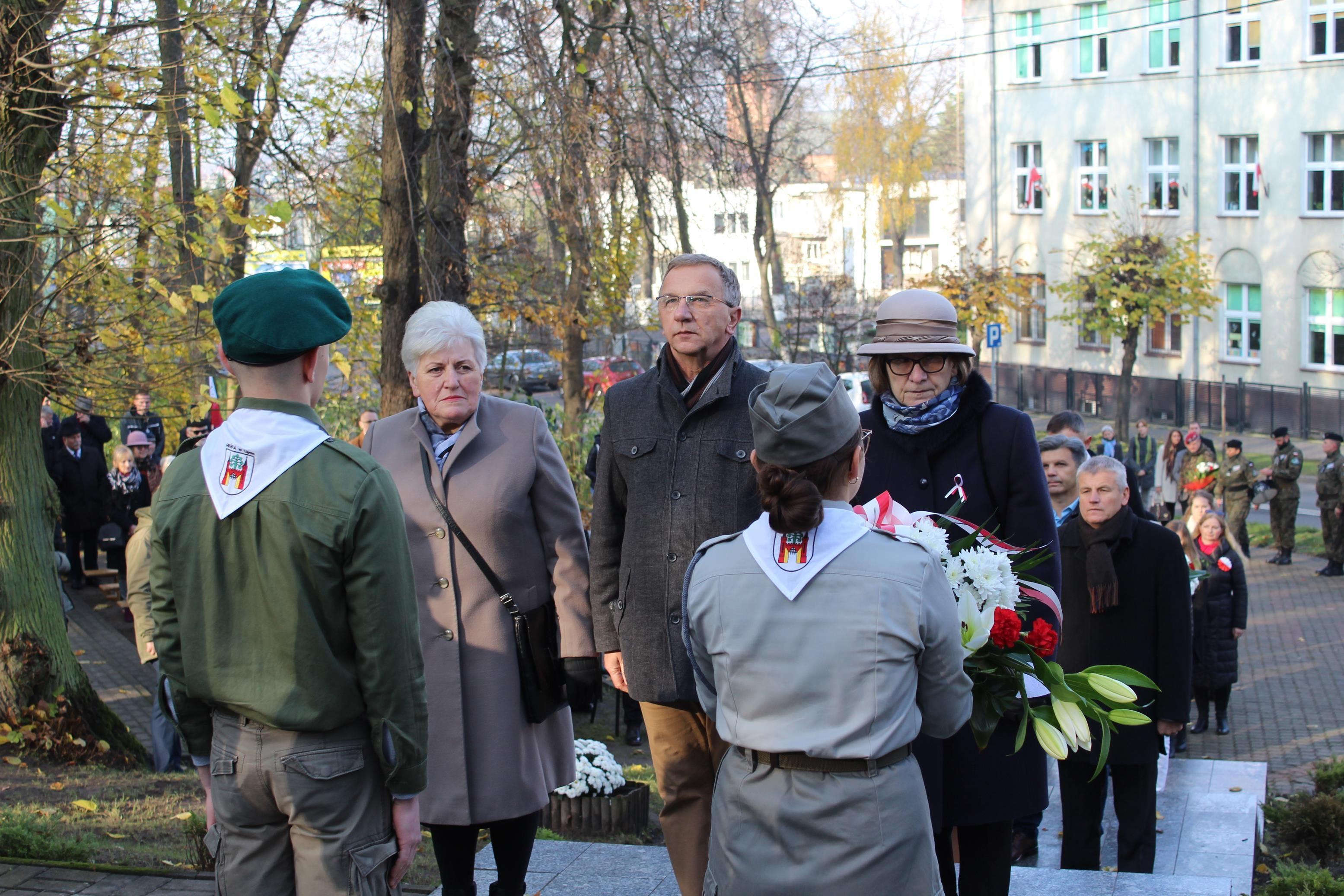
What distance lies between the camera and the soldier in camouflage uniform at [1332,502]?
1630 centimetres

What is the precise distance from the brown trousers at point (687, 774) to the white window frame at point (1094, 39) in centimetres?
3454

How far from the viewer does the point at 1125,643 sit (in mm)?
5332

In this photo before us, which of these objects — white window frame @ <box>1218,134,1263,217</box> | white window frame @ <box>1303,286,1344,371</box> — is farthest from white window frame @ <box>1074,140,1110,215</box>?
white window frame @ <box>1303,286,1344,371</box>

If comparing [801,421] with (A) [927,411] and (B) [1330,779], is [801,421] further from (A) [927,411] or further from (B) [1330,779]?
(B) [1330,779]

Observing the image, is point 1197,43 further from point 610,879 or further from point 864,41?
point 610,879

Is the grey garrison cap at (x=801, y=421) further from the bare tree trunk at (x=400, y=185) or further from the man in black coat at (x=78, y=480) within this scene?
the man in black coat at (x=78, y=480)

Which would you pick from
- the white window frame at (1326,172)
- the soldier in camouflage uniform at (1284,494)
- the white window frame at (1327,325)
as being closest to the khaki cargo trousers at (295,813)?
the soldier in camouflage uniform at (1284,494)

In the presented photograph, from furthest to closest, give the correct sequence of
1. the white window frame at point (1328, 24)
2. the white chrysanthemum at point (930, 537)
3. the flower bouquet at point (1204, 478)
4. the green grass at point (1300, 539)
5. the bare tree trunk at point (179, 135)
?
the white window frame at point (1328, 24) < the green grass at point (1300, 539) < the flower bouquet at point (1204, 478) < the bare tree trunk at point (179, 135) < the white chrysanthemum at point (930, 537)

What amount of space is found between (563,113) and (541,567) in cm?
647

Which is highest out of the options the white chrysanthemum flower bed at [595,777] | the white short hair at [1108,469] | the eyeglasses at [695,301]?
the eyeglasses at [695,301]

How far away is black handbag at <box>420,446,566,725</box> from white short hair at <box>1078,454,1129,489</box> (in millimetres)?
2814

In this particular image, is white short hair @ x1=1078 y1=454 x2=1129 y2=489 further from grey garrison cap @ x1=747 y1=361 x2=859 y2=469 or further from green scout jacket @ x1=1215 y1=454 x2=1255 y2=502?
green scout jacket @ x1=1215 y1=454 x2=1255 y2=502

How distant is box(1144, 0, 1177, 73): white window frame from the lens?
3256cm

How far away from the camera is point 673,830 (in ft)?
12.5
